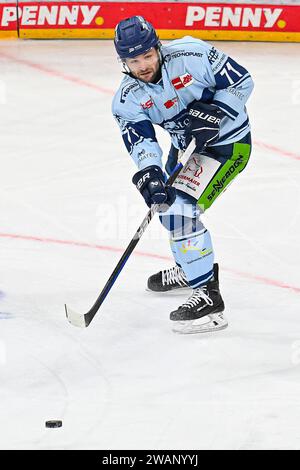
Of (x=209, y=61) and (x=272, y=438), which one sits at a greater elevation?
(x=209, y=61)

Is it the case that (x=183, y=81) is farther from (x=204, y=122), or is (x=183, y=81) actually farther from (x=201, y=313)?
(x=201, y=313)

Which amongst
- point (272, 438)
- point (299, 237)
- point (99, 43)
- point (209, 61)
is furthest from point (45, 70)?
point (272, 438)

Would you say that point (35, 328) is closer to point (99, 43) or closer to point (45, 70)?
point (45, 70)

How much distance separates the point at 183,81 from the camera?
4477mm

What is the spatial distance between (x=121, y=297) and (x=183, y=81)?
1.07 meters

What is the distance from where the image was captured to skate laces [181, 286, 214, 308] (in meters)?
4.62

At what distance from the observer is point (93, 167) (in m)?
6.79

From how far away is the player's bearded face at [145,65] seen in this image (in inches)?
171

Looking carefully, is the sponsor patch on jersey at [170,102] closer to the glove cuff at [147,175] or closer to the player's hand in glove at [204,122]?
the player's hand in glove at [204,122]

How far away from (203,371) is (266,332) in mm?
463

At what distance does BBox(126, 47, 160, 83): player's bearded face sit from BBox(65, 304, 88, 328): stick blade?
1017 mm

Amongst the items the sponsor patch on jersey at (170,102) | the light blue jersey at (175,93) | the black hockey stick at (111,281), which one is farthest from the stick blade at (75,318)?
the sponsor patch on jersey at (170,102)

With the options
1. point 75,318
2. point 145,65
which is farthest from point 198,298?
point 145,65

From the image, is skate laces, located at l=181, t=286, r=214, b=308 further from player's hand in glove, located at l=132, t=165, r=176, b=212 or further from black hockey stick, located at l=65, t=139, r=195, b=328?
player's hand in glove, located at l=132, t=165, r=176, b=212
